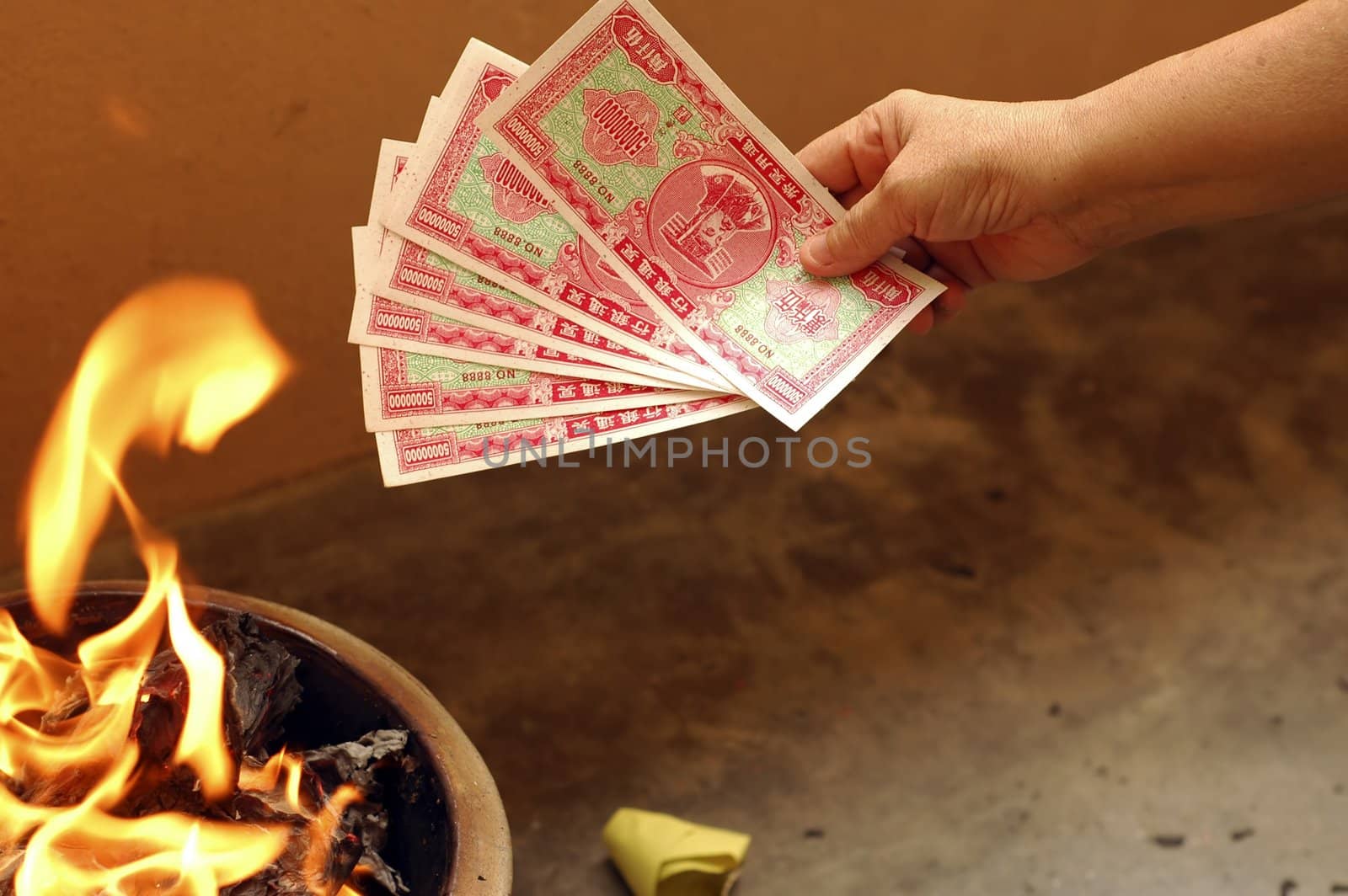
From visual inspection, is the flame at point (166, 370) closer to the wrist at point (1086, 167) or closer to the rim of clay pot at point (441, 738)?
the rim of clay pot at point (441, 738)

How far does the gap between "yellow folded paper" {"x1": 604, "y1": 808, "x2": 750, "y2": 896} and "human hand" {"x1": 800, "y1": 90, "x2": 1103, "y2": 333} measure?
77 centimetres

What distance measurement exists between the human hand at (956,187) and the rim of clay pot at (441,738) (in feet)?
2.55

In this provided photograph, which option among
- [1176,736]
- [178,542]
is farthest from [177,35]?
[1176,736]

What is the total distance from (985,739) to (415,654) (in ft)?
3.10

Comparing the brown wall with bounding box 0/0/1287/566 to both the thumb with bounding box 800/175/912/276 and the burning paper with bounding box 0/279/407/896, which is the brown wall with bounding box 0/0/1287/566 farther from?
the thumb with bounding box 800/175/912/276

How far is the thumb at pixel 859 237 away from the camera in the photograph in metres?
1.45

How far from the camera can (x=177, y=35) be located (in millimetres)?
1818

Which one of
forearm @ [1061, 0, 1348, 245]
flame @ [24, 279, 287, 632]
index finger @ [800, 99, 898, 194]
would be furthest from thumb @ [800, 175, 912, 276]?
flame @ [24, 279, 287, 632]

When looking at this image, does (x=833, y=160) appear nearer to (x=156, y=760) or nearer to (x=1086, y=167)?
(x=1086, y=167)

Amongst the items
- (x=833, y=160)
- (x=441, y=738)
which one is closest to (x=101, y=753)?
(x=441, y=738)

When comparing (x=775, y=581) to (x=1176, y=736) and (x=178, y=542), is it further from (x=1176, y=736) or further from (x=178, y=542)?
(x=178, y=542)

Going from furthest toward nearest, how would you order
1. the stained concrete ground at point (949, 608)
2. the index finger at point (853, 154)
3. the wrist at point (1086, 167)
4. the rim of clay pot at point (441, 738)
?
the stained concrete ground at point (949, 608) → the index finger at point (853, 154) → the wrist at point (1086, 167) → the rim of clay pot at point (441, 738)

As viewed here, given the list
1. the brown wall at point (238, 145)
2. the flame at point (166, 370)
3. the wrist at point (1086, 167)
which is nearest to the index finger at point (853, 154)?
the wrist at point (1086, 167)

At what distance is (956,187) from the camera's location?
1.42 meters
